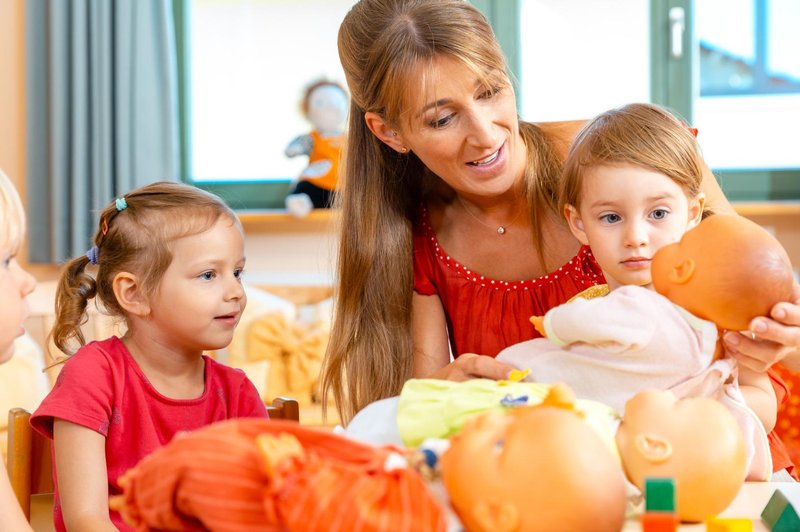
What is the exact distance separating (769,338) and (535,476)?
1.26 feet

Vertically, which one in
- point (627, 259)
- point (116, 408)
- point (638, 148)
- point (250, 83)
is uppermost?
point (250, 83)

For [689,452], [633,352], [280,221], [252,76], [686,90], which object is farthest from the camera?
[252,76]

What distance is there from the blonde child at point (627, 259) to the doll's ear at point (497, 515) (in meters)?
0.35

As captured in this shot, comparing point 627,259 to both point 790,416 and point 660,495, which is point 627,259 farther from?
point 790,416

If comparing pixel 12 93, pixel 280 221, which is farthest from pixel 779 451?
pixel 12 93

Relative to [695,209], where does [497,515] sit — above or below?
below

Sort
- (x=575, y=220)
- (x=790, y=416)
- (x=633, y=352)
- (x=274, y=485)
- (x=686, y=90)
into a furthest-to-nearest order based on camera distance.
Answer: (x=686, y=90) < (x=790, y=416) < (x=575, y=220) < (x=633, y=352) < (x=274, y=485)

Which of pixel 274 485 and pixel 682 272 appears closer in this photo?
pixel 274 485

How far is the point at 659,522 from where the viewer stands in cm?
63

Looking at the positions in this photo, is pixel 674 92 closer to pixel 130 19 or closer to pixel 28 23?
pixel 130 19

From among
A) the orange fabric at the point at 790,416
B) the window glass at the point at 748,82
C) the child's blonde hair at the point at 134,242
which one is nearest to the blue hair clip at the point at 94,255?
the child's blonde hair at the point at 134,242

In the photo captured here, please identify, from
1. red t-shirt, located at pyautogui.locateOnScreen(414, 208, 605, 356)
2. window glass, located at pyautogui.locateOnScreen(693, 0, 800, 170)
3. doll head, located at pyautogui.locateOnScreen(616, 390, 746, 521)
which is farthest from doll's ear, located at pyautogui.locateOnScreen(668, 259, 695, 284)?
window glass, located at pyautogui.locateOnScreen(693, 0, 800, 170)

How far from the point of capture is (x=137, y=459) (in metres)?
1.29

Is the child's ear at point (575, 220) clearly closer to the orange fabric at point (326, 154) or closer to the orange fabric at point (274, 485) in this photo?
the orange fabric at point (274, 485)
